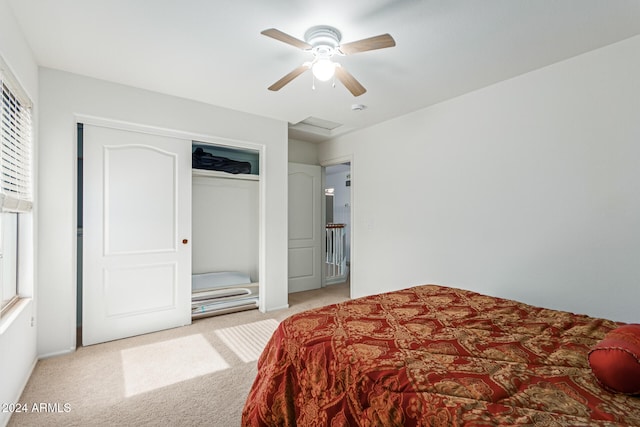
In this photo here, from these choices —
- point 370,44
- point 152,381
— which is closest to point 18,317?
point 152,381

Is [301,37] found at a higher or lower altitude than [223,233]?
higher

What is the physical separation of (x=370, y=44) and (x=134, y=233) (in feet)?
9.14

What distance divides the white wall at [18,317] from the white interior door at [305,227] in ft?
9.87

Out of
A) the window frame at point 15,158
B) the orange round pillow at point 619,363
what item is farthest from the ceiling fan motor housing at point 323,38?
the orange round pillow at point 619,363

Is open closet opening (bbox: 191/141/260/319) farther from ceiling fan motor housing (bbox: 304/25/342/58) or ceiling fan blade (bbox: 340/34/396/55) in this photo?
ceiling fan blade (bbox: 340/34/396/55)

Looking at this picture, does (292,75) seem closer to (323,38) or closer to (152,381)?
(323,38)

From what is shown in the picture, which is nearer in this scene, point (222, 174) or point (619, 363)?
point (619, 363)

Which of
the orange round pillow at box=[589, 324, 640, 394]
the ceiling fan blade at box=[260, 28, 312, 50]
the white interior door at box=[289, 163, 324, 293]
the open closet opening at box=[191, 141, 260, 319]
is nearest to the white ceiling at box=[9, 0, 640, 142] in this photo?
the ceiling fan blade at box=[260, 28, 312, 50]

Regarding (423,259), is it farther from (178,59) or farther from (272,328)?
(178,59)

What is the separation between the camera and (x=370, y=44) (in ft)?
5.89

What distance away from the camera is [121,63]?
2516 millimetres

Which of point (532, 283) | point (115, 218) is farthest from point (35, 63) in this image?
point (532, 283)

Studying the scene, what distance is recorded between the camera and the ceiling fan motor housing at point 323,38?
78.6 inches

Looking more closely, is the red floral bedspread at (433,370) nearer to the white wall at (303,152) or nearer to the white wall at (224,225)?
the white wall at (224,225)
